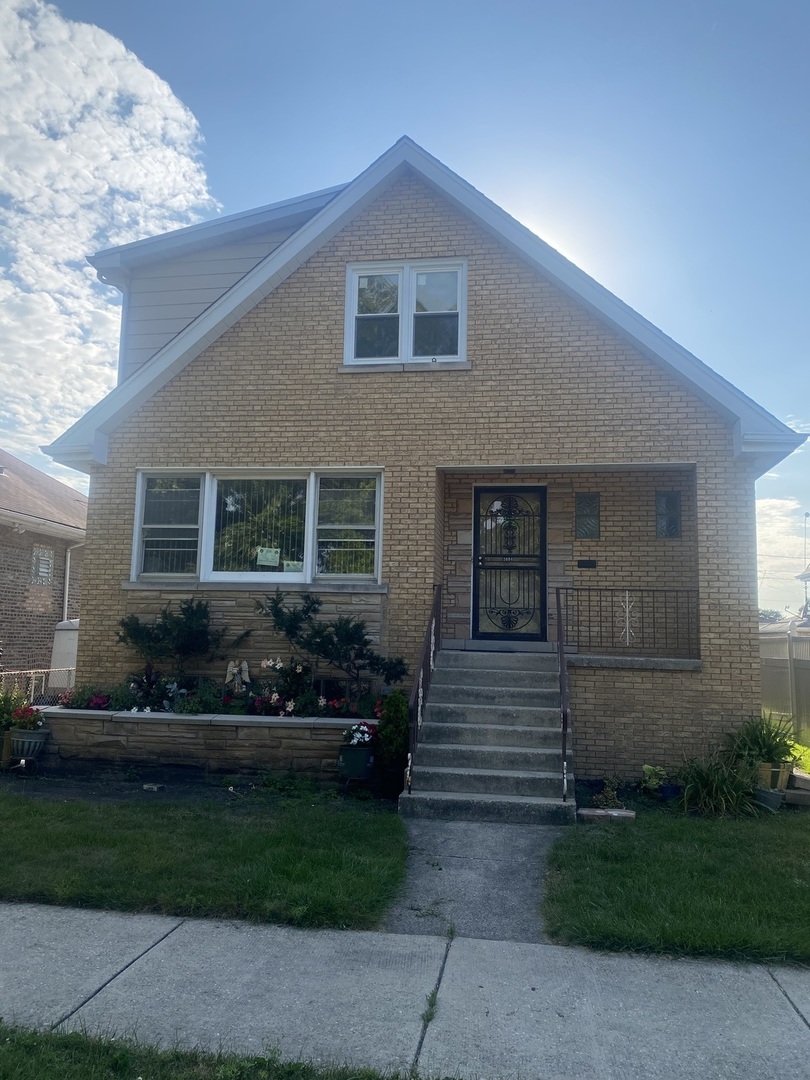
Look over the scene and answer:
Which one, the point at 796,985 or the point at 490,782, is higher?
the point at 490,782

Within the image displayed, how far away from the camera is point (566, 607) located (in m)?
10.8

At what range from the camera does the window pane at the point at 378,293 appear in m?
11.2

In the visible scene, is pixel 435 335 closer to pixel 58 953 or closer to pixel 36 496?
pixel 58 953

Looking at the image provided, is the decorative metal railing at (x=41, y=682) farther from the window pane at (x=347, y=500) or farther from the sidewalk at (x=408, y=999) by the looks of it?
the sidewalk at (x=408, y=999)

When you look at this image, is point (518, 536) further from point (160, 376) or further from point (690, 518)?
point (160, 376)

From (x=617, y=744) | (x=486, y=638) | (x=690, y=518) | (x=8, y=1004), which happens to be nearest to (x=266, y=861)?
(x=8, y=1004)

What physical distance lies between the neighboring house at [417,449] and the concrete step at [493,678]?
524 millimetres

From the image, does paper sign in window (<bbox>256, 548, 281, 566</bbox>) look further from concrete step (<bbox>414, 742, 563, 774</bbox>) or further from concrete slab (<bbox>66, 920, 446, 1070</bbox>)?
concrete slab (<bbox>66, 920, 446, 1070</bbox>)

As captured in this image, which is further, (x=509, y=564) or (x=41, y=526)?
(x=41, y=526)

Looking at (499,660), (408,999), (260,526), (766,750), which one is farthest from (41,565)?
(408,999)

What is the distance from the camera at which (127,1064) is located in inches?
144

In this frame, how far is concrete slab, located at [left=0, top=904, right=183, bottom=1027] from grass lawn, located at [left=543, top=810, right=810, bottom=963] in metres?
2.57

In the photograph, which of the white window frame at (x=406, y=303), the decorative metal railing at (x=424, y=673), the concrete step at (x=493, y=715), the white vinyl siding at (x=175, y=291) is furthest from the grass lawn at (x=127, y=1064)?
the white vinyl siding at (x=175, y=291)

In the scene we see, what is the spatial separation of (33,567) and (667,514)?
43.0 feet
